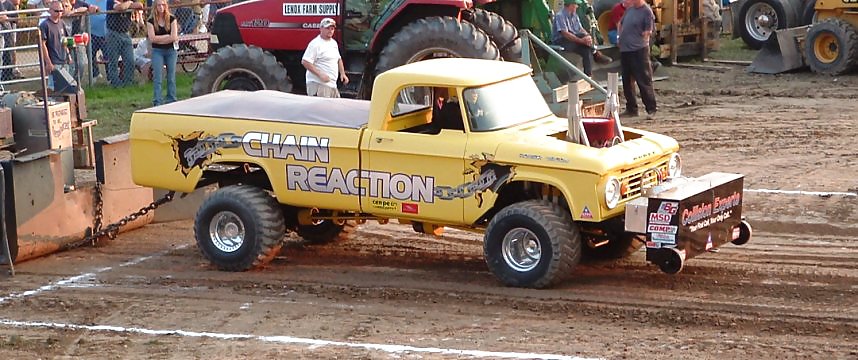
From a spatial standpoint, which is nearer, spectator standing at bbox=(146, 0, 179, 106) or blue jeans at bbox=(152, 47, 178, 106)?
spectator standing at bbox=(146, 0, 179, 106)

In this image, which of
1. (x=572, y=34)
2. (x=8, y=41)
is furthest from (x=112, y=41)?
(x=572, y=34)

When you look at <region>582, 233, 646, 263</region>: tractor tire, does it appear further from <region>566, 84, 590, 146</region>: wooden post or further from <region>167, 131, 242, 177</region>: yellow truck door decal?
<region>167, 131, 242, 177</region>: yellow truck door decal

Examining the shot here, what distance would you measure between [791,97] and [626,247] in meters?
9.15

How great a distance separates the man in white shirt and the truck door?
13.1ft

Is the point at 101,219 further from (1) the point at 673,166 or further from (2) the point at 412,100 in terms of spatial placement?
(1) the point at 673,166

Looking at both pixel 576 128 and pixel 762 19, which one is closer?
pixel 576 128

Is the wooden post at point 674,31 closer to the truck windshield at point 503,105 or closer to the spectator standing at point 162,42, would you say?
the spectator standing at point 162,42

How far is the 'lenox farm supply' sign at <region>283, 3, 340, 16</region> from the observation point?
1706 cm

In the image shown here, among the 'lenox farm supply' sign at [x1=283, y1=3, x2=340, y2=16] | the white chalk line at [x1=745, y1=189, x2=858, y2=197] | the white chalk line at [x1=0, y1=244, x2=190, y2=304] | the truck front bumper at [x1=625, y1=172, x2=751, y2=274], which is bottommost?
the white chalk line at [x1=0, y1=244, x2=190, y2=304]

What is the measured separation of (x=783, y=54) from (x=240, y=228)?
12518mm

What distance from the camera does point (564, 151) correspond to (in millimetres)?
9797

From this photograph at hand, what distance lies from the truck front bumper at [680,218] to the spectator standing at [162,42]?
31.0 feet

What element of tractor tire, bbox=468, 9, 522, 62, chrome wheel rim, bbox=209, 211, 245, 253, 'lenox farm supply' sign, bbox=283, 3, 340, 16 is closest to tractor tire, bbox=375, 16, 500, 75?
tractor tire, bbox=468, 9, 522, 62

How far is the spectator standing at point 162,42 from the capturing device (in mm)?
17844
